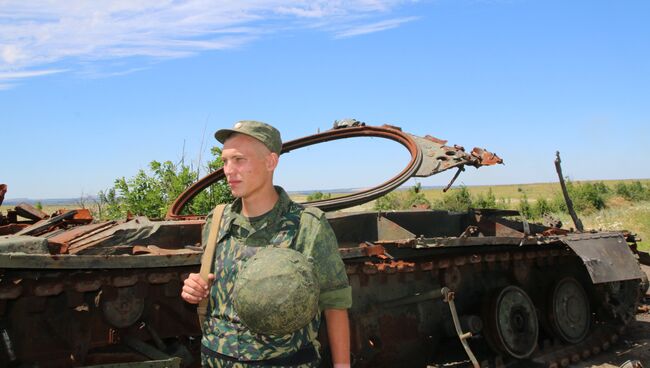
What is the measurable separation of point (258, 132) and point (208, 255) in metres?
0.65

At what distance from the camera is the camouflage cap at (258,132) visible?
9.75ft

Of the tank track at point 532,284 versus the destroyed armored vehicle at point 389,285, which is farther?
the tank track at point 532,284

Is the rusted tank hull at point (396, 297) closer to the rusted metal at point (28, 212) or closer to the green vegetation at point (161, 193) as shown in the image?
the rusted metal at point (28, 212)

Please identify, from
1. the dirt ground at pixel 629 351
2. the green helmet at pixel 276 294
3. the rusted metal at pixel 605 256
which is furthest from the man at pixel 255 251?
the dirt ground at pixel 629 351

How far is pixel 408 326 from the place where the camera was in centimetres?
674

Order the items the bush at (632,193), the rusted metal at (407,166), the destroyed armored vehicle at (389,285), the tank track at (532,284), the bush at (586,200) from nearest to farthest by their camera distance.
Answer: the destroyed armored vehicle at (389,285) → the tank track at (532,284) → the rusted metal at (407,166) → the bush at (586,200) → the bush at (632,193)

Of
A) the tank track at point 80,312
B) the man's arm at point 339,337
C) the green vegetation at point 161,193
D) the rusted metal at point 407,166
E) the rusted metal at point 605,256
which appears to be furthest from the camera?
the green vegetation at point 161,193

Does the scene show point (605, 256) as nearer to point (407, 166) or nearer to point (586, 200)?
point (407, 166)

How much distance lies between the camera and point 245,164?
2975 mm

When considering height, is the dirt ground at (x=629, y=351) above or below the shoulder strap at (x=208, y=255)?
below

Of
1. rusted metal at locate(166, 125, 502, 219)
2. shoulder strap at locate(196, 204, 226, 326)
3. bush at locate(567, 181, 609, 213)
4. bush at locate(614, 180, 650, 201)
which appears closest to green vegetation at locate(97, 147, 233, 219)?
Answer: rusted metal at locate(166, 125, 502, 219)

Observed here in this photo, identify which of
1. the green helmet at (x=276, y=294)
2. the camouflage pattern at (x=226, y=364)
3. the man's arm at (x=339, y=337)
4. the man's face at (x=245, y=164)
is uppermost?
the man's face at (x=245, y=164)

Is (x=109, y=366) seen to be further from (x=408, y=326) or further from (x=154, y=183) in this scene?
(x=154, y=183)

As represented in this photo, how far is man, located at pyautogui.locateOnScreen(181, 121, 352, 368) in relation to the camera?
9.39ft
